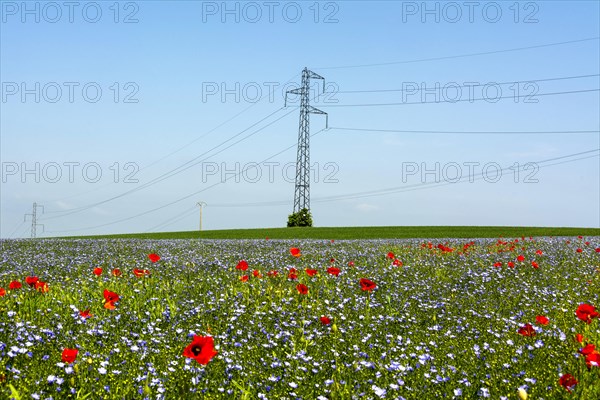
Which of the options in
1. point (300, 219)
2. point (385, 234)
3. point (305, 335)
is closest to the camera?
point (305, 335)

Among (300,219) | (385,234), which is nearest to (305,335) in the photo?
(385,234)

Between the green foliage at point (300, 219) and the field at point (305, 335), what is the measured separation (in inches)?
1496

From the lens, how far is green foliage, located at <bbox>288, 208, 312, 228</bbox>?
49.2m

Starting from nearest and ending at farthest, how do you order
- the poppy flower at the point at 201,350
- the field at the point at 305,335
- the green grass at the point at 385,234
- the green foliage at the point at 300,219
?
the poppy flower at the point at 201,350
the field at the point at 305,335
the green grass at the point at 385,234
the green foliage at the point at 300,219

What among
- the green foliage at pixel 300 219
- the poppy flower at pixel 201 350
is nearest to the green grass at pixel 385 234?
the green foliage at pixel 300 219

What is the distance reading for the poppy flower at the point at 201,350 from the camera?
374 centimetres

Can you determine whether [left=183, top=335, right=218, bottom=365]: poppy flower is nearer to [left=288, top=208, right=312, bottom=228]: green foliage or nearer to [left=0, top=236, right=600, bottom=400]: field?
[left=0, top=236, right=600, bottom=400]: field

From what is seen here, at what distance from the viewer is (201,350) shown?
3816mm

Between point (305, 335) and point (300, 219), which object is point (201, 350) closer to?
point (305, 335)

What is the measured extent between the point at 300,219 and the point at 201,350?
45539 mm

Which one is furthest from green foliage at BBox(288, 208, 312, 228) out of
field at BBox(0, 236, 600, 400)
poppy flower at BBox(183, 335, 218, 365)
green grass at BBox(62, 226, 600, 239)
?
poppy flower at BBox(183, 335, 218, 365)

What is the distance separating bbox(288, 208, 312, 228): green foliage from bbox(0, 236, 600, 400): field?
38.0 meters

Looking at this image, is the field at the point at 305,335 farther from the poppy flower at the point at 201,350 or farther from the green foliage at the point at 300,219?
the green foliage at the point at 300,219

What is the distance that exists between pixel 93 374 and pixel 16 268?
831 centimetres
